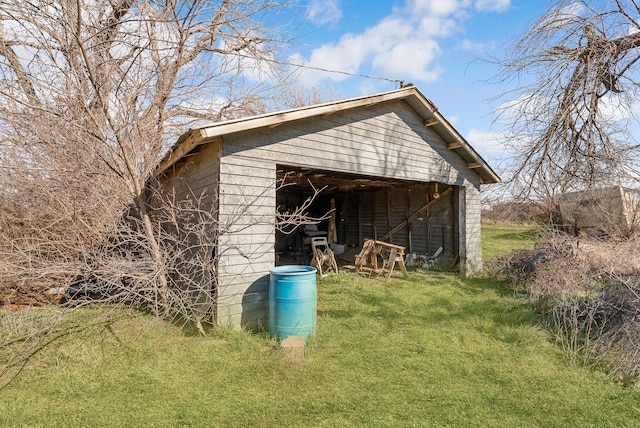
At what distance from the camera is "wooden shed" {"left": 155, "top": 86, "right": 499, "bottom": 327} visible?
189 inches

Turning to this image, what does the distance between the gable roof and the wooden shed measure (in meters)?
0.02

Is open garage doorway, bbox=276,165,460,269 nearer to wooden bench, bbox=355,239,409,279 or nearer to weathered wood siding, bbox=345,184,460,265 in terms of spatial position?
weathered wood siding, bbox=345,184,460,265

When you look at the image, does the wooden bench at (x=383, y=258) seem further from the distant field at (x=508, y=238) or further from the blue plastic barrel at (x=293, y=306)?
the distant field at (x=508, y=238)

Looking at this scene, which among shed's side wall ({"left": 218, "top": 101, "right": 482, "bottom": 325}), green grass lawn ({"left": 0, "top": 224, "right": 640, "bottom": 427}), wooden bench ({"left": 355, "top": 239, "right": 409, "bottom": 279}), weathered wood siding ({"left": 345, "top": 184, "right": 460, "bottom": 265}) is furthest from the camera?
weathered wood siding ({"left": 345, "top": 184, "right": 460, "bottom": 265})

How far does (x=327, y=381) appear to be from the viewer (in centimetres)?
342

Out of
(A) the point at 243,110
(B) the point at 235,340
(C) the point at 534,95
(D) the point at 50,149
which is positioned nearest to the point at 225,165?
(B) the point at 235,340

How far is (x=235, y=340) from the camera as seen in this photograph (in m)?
4.35

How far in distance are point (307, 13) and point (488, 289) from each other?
7288 mm

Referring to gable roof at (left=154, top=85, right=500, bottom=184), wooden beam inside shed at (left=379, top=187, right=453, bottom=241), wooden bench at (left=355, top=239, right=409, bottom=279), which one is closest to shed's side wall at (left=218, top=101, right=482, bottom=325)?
gable roof at (left=154, top=85, right=500, bottom=184)

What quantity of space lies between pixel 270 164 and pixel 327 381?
3.31m

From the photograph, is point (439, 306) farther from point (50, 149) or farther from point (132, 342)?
point (50, 149)

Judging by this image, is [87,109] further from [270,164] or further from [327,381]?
[327,381]

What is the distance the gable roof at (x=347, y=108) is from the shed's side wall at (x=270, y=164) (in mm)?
276

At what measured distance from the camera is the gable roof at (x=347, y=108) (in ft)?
14.9
